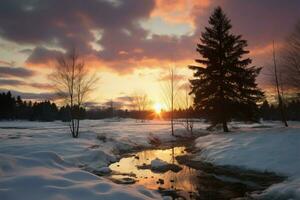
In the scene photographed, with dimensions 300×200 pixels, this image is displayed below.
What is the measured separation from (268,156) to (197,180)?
4.98 metres

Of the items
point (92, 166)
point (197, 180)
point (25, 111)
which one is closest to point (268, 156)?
point (197, 180)

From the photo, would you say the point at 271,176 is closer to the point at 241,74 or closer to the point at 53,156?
the point at 53,156

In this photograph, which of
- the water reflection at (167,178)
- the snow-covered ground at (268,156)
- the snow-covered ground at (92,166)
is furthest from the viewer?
the water reflection at (167,178)

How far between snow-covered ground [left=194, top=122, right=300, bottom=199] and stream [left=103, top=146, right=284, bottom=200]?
0.70 metres

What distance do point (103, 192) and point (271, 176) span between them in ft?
29.6

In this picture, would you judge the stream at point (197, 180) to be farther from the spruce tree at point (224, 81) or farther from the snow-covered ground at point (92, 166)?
the spruce tree at point (224, 81)

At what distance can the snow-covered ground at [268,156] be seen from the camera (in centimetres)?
1157

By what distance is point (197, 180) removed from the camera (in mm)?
14555

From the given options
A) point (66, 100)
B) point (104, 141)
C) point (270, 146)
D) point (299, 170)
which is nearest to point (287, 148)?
point (270, 146)

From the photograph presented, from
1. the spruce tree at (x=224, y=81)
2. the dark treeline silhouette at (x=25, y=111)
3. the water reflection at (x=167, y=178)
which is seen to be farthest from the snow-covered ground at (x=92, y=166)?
the dark treeline silhouette at (x=25, y=111)

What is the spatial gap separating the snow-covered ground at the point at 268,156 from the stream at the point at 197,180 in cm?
70

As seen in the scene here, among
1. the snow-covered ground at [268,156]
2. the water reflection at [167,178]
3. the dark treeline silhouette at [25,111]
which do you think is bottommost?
the water reflection at [167,178]

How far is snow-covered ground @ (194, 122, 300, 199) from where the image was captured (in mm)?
11570

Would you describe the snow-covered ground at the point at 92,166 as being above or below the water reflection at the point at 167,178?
above
